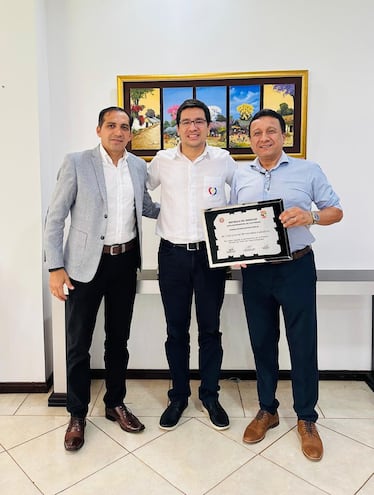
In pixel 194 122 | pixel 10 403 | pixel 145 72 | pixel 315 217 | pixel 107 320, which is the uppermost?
pixel 145 72

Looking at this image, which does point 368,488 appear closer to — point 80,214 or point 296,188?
point 296,188

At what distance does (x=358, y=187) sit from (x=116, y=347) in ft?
6.06

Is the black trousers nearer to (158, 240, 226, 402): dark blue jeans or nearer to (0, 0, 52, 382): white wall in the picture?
(158, 240, 226, 402): dark blue jeans

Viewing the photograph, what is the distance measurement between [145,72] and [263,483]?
7.96 feet

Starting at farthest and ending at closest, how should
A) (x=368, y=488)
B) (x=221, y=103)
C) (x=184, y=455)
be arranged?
(x=221, y=103)
(x=184, y=455)
(x=368, y=488)

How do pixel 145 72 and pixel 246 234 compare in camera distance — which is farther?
pixel 145 72

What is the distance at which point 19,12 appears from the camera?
2.27 metres

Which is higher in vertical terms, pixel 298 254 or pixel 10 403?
pixel 298 254

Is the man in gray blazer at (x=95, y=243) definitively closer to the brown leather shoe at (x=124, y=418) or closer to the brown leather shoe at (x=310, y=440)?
the brown leather shoe at (x=124, y=418)

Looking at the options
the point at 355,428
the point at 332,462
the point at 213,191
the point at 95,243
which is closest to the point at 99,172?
the point at 95,243

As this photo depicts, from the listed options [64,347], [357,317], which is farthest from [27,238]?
[357,317]

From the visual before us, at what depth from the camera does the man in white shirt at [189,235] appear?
1.88 m

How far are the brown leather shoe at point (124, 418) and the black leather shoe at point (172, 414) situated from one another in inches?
4.7

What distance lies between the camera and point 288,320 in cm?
184
